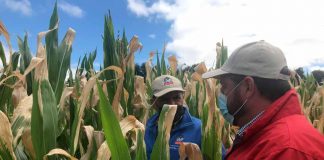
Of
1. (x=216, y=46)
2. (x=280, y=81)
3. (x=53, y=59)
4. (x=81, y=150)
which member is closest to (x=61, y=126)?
(x=81, y=150)

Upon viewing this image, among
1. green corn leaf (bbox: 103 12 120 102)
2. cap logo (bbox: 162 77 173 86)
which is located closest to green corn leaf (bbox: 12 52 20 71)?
green corn leaf (bbox: 103 12 120 102)

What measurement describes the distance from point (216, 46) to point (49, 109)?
1.54 metres

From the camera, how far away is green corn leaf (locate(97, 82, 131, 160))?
3.11 ft

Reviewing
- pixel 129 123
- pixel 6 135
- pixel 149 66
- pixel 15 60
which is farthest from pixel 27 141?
pixel 149 66

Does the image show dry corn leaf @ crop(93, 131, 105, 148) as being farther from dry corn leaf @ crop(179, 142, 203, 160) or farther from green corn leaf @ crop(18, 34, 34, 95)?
green corn leaf @ crop(18, 34, 34, 95)

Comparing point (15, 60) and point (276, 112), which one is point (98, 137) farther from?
point (15, 60)

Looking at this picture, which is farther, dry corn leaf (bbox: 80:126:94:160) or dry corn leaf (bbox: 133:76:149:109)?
dry corn leaf (bbox: 133:76:149:109)

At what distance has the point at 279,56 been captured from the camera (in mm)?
1335

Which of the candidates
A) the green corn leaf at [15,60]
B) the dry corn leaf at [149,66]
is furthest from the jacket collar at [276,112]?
the dry corn leaf at [149,66]

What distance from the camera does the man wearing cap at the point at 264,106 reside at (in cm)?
108

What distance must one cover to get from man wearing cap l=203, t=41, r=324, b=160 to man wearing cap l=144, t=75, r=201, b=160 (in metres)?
0.76

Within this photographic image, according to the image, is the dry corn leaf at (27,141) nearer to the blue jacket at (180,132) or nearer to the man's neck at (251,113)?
the man's neck at (251,113)

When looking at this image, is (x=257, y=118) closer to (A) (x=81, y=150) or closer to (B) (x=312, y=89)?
(A) (x=81, y=150)

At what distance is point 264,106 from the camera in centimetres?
127
